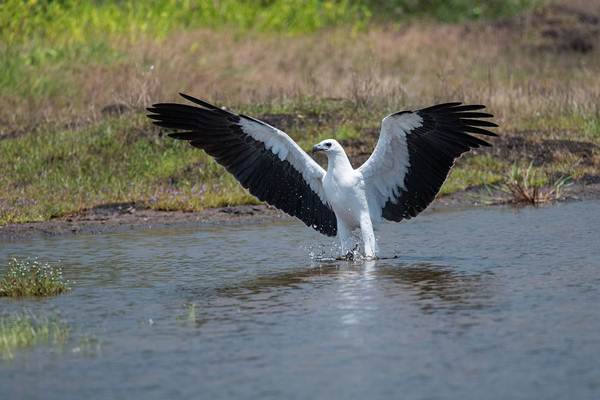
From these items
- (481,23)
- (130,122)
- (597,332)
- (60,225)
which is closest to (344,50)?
(481,23)

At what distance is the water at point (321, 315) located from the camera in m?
5.87

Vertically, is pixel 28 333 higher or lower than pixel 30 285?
lower

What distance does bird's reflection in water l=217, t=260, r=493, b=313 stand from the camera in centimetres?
773

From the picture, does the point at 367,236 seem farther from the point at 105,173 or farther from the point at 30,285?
the point at 105,173

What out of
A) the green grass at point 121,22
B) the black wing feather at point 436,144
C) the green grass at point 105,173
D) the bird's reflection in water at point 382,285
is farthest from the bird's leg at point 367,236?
the green grass at point 121,22

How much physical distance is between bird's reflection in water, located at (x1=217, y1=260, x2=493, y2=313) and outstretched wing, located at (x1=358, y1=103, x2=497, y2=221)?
1.87ft

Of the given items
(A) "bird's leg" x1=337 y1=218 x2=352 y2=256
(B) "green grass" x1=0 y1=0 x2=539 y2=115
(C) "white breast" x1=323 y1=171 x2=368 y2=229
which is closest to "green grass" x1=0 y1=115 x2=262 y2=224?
(B) "green grass" x1=0 y1=0 x2=539 y2=115

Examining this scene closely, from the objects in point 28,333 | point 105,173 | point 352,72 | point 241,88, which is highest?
point 352,72

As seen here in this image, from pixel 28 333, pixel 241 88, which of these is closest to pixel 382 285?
pixel 28 333

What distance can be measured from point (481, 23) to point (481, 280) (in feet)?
50.3

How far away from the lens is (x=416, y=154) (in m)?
9.26

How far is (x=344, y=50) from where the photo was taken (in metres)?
19.5

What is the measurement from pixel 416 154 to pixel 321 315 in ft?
7.53

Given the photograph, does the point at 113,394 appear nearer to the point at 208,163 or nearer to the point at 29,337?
the point at 29,337
